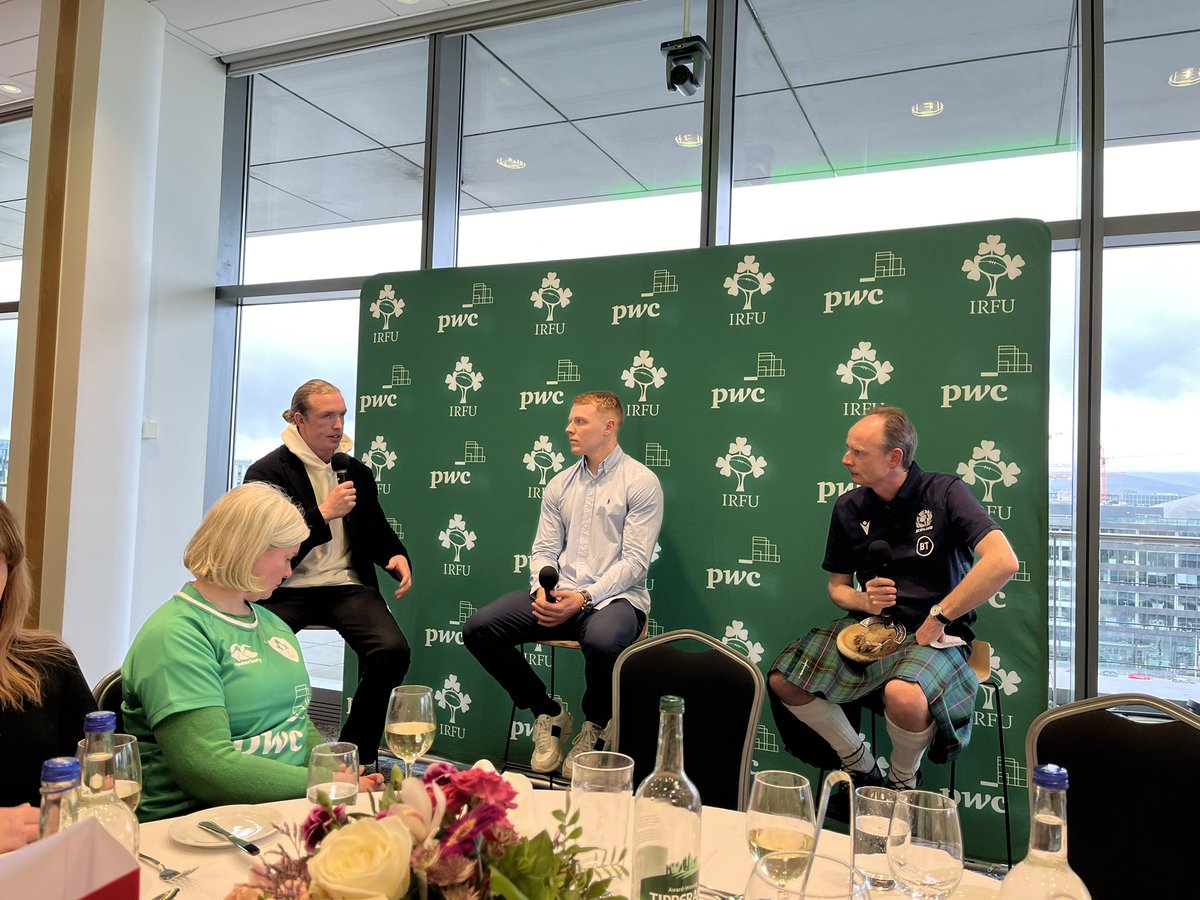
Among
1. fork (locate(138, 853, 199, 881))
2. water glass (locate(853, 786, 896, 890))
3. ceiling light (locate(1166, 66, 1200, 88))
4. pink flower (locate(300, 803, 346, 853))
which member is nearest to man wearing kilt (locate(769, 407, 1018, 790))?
water glass (locate(853, 786, 896, 890))

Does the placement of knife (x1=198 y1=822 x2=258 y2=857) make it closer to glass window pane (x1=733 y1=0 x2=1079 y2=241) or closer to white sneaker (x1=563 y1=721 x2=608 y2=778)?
white sneaker (x1=563 y1=721 x2=608 y2=778)

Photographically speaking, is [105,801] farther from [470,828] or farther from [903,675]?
[903,675]

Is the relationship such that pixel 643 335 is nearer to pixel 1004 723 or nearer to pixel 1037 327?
pixel 1037 327

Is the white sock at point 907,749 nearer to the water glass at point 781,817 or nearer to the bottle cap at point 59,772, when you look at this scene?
the water glass at point 781,817

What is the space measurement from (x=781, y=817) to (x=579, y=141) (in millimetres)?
4432

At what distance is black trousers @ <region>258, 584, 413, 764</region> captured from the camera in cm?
362

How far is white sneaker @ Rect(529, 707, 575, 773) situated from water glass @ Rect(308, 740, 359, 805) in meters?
2.76

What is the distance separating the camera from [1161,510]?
368 centimetres

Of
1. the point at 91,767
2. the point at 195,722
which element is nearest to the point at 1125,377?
the point at 195,722

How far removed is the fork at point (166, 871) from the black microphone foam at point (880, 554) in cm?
249

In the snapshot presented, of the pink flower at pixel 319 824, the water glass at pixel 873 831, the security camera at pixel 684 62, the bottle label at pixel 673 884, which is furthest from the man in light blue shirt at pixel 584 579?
the pink flower at pixel 319 824

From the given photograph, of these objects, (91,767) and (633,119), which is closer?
(91,767)

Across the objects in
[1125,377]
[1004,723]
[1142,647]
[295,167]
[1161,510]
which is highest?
[295,167]

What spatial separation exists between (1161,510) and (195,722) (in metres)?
3.67
